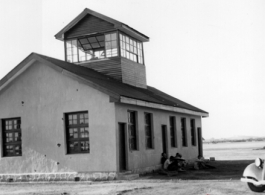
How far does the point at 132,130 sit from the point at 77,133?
2.75m

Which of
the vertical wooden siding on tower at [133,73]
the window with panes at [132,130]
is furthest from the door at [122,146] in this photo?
the vertical wooden siding on tower at [133,73]

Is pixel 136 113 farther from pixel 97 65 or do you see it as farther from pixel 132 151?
pixel 97 65

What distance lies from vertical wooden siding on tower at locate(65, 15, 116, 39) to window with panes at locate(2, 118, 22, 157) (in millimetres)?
6609

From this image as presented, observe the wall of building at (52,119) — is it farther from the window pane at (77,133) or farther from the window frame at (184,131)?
the window frame at (184,131)

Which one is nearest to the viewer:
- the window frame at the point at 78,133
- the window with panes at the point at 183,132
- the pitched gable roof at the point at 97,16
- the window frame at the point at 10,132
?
the window frame at the point at 78,133

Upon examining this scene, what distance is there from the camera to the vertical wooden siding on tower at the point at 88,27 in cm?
2370

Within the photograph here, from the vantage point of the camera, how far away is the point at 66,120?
1880 centimetres

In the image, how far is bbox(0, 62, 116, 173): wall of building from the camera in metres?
17.8

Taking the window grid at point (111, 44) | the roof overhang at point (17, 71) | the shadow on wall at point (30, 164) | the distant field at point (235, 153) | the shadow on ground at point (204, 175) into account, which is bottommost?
the distant field at point (235, 153)

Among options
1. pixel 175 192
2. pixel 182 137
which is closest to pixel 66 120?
pixel 175 192

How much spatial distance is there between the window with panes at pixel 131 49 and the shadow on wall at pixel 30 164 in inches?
304

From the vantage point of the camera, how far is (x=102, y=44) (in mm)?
24438

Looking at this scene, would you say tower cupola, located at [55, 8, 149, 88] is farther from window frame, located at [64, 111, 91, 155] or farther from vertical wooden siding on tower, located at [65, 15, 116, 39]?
window frame, located at [64, 111, 91, 155]

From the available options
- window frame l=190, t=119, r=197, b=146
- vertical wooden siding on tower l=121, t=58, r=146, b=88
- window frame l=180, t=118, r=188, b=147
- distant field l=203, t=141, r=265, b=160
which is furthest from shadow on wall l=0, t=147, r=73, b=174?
distant field l=203, t=141, r=265, b=160
